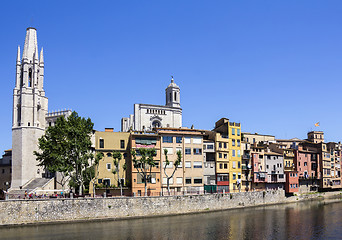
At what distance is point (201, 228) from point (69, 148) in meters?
28.3

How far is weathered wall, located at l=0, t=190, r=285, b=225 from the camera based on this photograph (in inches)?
2136

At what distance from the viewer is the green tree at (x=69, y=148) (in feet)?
213

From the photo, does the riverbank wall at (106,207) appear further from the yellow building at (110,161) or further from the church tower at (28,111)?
the church tower at (28,111)

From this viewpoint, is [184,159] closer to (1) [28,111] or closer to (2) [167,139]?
(2) [167,139]

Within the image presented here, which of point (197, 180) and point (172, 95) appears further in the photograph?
point (172, 95)

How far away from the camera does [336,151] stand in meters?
123

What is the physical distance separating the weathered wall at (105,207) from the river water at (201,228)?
2.34m

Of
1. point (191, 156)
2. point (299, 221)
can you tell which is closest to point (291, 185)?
point (191, 156)

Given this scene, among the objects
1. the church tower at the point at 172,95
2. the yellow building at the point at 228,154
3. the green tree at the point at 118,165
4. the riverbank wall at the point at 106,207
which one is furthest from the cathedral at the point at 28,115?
the church tower at the point at 172,95

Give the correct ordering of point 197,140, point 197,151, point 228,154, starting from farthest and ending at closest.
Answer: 1. point 228,154
2. point 197,140
3. point 197,151

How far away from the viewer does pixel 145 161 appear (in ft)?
223

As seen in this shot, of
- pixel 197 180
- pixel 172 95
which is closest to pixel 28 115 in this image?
pixel 197 180

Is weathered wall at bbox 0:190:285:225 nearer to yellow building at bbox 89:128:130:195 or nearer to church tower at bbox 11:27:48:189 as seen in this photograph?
yellow building at bbox 89:128:130:195

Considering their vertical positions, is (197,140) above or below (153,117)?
below
